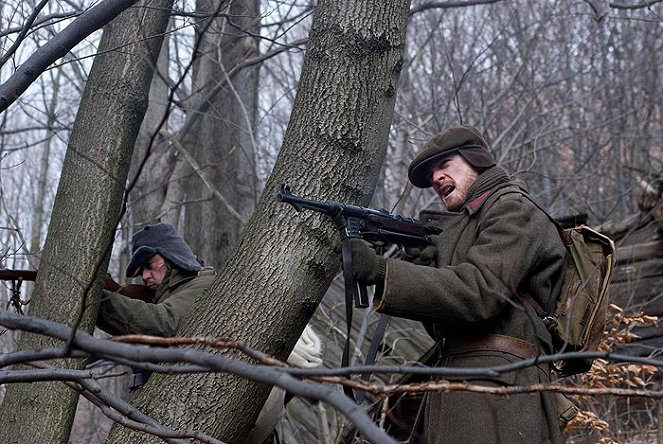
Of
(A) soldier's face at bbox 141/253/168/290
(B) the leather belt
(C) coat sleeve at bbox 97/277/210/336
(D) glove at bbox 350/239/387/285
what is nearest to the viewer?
(D) glove at bbox 350/239/387/285

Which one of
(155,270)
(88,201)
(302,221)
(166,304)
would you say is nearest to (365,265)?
(302,221)

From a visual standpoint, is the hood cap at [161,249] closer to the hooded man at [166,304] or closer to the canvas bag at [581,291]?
the hooded man at [166,304]

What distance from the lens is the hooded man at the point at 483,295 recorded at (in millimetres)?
2988

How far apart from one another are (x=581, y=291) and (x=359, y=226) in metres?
0.92

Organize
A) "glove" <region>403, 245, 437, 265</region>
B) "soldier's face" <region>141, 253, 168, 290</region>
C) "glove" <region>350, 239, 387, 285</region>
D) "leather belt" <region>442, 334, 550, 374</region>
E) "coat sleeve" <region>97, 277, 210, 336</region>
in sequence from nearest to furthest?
1. "glove" <region>350, 239, 387, 285</region>
2. "leather belt" <region>442, 334, 550, 374</region>
3. "glove" <region>403, 245, 437, 265</region>
4. "coat sleeve" <region>97, 277, 210, 336</region>
5. "soldier's face" <region>141, 253, 168, 290</region>

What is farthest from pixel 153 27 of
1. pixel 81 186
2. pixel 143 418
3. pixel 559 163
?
pixel 559 163

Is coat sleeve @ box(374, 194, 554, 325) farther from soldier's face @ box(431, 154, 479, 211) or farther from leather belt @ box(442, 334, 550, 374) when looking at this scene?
soldier's face @ box(431, 154, 479, 211)

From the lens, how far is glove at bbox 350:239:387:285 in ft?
9.72

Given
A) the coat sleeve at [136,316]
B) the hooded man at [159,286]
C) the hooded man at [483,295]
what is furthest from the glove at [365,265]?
the hooded man at [159,286]

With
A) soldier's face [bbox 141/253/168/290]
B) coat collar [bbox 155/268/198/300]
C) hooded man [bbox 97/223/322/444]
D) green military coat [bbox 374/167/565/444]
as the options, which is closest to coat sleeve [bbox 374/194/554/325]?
green military coat [bbox 374/167/565/444]

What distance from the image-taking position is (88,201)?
335cm

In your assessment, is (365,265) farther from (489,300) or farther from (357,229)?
(489,300)

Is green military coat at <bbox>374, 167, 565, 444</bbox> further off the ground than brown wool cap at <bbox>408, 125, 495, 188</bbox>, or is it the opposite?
brown wool cap at <bbox>408, 125, 495, 188</bbox>

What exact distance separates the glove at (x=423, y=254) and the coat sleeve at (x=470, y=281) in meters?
0.26
